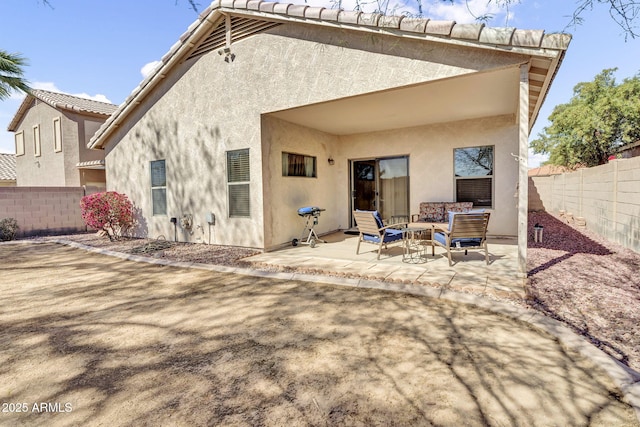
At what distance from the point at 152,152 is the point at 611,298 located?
34.0 feet

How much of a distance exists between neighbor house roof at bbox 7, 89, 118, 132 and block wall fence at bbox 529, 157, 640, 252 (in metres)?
19.8

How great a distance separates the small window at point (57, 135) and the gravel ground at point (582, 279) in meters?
10.3

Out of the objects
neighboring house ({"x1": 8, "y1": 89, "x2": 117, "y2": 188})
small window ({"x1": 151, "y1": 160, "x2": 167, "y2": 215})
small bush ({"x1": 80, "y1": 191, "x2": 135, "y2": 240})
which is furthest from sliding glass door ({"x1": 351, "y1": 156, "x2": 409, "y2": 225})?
neighboring house ({"x1": 8, "y1": 89, "x2": 117, "y2": 188})

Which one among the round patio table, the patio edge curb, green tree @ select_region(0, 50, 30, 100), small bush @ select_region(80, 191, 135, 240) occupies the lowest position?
the patio edge curb

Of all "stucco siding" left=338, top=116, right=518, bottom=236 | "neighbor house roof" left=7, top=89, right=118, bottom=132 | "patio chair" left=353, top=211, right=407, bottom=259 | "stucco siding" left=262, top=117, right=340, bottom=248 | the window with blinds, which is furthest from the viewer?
"neighbor house roof" left=7, top=89, right=118, bottom=132

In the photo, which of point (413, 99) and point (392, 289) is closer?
point (392, 289)

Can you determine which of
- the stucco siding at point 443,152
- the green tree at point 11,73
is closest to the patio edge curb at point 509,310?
the stucco siding at point 443,152

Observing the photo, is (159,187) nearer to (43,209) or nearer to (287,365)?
(43,209)

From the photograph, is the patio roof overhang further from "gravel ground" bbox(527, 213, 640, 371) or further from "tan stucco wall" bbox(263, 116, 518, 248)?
"gravel ground" bbox(527, 213, 640, 371)

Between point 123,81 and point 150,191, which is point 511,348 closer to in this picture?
point 150,191

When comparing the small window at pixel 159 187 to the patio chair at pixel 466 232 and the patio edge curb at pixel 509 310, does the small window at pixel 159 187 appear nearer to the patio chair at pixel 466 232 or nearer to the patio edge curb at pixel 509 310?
the patio edge curb at pixel 509 310

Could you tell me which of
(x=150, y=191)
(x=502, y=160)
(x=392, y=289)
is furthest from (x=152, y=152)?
(x=502, y=160)

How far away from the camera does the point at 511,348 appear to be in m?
3.01

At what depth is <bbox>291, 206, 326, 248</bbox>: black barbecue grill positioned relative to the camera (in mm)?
8227
